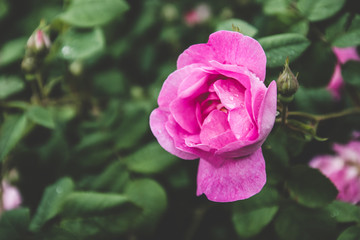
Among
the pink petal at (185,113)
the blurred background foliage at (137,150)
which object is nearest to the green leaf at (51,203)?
the blurred background foliage at (137,150)

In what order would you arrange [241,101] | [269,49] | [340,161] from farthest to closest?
[340,161]
[269,49]
[241,101]

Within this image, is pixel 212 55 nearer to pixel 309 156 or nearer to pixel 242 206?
pixel 242 206

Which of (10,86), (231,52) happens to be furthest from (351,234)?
(10,86)

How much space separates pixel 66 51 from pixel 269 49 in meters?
0.78

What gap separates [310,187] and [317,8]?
21.9 inches

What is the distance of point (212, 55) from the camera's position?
76cm

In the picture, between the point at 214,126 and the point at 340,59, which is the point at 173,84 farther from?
the point at 340,59

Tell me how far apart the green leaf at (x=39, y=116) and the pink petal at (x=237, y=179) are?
0.64 m

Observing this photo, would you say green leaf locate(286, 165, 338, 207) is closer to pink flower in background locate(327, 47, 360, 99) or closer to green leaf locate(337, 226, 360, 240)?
green leaf locate(337, 226, 360, 240)

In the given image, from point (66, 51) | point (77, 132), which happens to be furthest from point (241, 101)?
point (77, 132)

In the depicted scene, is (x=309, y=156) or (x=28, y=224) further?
(x=309, y=156)

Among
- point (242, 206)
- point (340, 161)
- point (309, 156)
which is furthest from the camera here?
point (309, 156)

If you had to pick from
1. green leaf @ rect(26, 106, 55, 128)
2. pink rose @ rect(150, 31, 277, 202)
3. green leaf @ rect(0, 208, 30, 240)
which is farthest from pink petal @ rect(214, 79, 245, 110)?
green leaf @ rect(0, 208, 30, 240)

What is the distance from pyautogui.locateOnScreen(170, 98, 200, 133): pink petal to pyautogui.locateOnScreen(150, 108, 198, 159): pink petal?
0.05m
